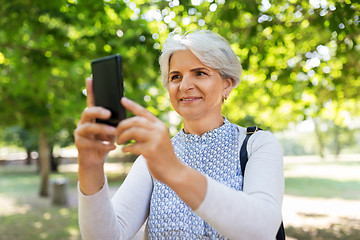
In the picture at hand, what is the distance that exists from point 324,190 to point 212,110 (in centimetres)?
1816

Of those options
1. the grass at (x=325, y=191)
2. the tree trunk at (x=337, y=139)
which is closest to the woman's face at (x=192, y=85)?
the grass at (x=325, y=191)

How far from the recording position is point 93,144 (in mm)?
1119

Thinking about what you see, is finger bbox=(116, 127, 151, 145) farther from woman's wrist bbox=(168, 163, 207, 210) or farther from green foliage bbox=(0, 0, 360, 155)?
green foliage bbox=(0, 0, 360, 155)

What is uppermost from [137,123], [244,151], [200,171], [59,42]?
[59,42]

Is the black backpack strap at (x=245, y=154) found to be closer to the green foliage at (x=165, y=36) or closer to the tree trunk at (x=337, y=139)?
the green foliage at (x=165, y=36)

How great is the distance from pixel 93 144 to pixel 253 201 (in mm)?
573

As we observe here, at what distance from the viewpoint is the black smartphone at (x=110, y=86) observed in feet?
3.43

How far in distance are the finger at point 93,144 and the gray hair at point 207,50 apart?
2.26 feet

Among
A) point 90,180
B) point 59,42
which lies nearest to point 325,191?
point 59,42

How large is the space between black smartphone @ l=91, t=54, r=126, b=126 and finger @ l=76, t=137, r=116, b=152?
88 mm

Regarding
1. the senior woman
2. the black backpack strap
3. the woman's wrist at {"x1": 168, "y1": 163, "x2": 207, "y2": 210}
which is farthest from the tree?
the woman's wrist at {"x1": 168, "y1": 163, "x2": 207, "y2": 210}

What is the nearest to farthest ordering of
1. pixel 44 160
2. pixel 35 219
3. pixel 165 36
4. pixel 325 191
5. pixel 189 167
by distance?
pixel 189 167 → pixel 165 36 → pixel 35 219 → pixel 44 160 → pixel 325 191

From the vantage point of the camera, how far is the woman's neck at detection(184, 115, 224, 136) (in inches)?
70.9

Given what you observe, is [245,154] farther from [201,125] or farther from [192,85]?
[192,85]
